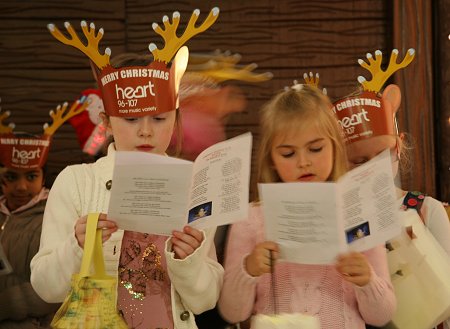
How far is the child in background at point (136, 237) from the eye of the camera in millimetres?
1802

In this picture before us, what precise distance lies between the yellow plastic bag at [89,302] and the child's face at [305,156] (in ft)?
1.82

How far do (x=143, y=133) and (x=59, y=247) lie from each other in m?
0.36

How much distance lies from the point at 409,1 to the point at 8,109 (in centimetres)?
204

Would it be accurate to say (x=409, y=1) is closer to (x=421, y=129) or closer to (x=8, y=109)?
(x=421, y=129)

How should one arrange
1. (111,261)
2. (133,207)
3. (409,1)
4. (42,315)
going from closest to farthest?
(133,207)
(111,261)
(42,315)
(409,1)

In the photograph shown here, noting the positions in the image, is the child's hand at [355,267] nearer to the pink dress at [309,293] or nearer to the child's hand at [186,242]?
the pink dress at [309,293]

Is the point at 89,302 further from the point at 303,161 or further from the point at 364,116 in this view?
the point at 364,116

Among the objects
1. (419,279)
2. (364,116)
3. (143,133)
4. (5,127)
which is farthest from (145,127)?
(5,127)

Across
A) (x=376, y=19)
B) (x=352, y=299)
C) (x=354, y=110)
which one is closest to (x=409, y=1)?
(x=376, y=19)

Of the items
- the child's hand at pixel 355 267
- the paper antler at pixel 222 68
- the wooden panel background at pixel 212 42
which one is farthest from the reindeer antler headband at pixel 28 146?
the child's hand at pixel 355 267

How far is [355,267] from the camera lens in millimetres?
1818

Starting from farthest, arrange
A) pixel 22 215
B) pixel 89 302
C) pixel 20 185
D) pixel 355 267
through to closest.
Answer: pixel 20 185
pixel 22 215
pixel 355 267
pixel 89 302

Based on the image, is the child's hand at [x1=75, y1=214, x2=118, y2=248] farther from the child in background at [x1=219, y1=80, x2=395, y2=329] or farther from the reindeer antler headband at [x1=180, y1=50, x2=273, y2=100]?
the reindeer antler headband at [x1=180, y1=50, x2=273, y2=100]

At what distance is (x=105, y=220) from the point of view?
1747mm
